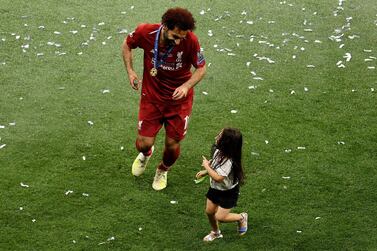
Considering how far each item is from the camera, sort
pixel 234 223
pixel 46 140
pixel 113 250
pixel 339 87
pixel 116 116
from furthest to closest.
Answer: pixel 339 87 → pixel 116 116 → pixel 46 140 → pixel 234 223 → pixel 113 250

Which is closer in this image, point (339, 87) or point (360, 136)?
point (360, 136)

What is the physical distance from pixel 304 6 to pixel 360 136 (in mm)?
4358

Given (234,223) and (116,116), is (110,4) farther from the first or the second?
(234,223)

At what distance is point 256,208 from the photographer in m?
7.42

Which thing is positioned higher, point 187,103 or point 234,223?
point 187,103

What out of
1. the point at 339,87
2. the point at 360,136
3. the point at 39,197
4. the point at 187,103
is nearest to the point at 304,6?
the point at 339,87

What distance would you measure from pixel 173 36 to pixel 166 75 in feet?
1.65

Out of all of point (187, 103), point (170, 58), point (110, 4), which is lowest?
point (110, 4)

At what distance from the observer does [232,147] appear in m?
6.44

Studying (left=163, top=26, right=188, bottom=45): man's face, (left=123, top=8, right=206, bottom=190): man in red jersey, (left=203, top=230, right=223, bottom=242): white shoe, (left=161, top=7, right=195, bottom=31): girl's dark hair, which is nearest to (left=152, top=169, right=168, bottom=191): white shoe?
(left=123, top=8, right=206, bottom=190): man in red jersey

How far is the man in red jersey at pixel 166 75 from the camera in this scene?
22.7 ft

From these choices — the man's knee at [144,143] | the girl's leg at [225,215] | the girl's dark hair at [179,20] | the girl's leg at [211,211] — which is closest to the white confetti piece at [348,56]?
the man's knee at [144,143]

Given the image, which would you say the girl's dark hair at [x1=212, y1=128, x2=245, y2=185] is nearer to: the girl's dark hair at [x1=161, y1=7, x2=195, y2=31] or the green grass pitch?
the green grass pitch

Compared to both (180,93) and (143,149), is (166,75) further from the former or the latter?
(143,149)
